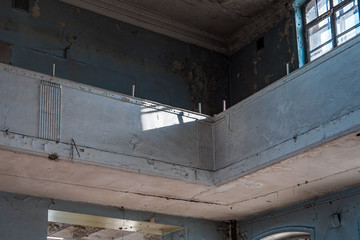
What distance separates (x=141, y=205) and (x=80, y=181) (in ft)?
5.43

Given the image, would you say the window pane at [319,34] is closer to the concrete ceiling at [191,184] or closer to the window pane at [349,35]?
the window pane at [349,35]

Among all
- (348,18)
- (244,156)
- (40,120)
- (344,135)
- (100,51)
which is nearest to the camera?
(344,135)

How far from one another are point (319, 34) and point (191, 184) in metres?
3.77

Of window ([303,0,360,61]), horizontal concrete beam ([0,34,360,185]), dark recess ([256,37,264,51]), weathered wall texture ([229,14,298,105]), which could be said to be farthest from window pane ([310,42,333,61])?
horizontal concrete beam ([0,34,360,185])

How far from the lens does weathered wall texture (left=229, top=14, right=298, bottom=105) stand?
1092 cm

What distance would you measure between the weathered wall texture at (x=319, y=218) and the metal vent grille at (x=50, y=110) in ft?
14.5

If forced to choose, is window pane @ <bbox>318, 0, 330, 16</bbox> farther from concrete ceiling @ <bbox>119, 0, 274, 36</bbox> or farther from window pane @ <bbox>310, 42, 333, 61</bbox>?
concrete ceiling @ <bbox>119, 0, 274, 36</bbox>

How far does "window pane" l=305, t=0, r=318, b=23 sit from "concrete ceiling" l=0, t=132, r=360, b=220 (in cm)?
339

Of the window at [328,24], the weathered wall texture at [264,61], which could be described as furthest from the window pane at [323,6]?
the weathered wall texture at [264,61]

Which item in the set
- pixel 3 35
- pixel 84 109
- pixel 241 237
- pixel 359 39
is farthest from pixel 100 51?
pixel 359 39

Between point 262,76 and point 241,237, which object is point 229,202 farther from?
point 262,76

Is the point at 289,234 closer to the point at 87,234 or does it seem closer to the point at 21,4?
the point at 87,234

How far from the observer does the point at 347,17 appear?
9.87 m

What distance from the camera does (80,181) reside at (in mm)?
8820
